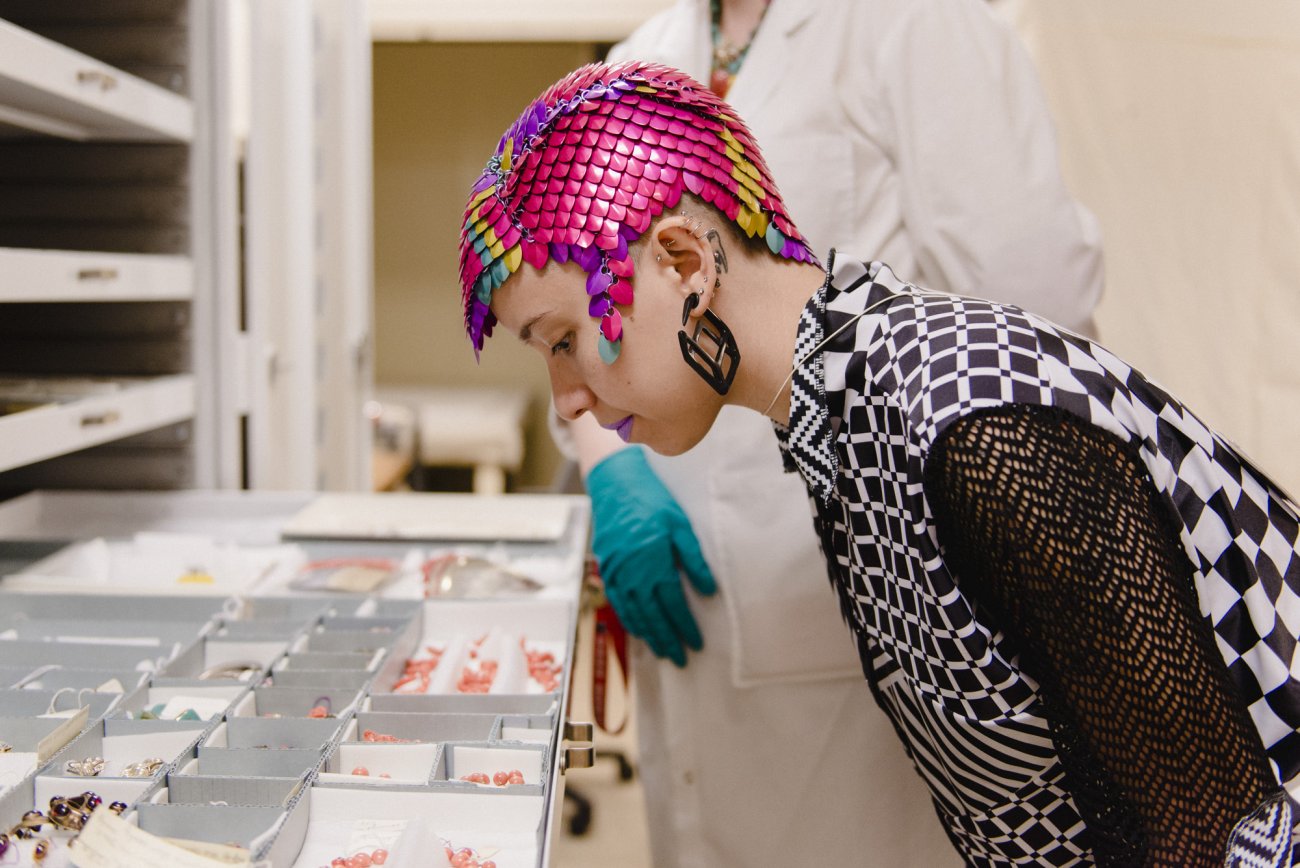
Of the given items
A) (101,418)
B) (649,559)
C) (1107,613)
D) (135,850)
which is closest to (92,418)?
(101,418)

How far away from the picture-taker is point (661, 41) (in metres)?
1.48

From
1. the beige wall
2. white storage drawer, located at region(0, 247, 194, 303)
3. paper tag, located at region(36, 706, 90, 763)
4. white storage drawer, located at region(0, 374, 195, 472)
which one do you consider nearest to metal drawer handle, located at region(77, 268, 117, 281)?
white storage drawer, located at region(0, 247, 194, 303)

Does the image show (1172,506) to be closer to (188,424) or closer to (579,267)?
(579,267)

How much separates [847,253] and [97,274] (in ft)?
3.17

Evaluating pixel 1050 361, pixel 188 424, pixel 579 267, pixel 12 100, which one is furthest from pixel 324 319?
pixel 1050 361

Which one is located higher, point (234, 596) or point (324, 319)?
point (324, 319)

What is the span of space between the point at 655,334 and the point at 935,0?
687 millimetres

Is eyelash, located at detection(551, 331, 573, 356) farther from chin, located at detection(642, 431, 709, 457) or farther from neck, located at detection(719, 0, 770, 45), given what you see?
neck, located at detection(719, 0, 770, 45)

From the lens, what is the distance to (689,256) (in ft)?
2.69

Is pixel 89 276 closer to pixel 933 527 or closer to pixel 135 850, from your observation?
pixel 135 850

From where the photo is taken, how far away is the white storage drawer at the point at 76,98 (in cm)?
115

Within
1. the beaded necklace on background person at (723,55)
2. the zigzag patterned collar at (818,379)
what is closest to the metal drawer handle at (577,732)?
the zigzag patterned collar at (818,379)

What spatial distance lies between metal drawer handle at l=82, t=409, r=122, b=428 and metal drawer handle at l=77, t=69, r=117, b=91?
422mm

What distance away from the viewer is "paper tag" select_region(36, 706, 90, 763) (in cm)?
82
